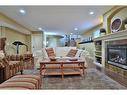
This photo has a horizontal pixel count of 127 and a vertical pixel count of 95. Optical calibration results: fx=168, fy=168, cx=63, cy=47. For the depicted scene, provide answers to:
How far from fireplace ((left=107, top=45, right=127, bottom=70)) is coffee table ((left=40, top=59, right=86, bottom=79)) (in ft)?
3.89

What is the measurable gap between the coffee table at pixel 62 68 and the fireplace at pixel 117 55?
118cm

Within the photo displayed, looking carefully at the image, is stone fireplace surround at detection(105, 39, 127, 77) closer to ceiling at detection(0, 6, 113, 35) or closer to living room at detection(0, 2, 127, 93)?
living room at detection(0, 2, 127, 93)

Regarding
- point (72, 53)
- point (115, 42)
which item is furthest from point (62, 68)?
point (72, 53)

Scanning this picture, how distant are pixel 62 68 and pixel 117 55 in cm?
201

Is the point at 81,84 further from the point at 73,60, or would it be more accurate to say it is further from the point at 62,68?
the point at 73,60

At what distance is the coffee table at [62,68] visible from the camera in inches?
192

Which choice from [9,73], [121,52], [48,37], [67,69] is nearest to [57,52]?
[67,69]

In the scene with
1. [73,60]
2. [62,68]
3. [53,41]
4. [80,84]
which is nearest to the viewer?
[80,84]

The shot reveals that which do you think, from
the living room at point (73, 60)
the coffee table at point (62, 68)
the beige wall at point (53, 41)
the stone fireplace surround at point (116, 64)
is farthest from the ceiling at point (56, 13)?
the beige wall at point (53, 41)

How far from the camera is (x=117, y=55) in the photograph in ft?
18.4

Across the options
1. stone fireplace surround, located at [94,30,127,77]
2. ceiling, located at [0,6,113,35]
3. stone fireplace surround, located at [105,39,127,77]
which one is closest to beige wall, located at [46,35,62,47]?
ceiling, located at [0,6,113,35]

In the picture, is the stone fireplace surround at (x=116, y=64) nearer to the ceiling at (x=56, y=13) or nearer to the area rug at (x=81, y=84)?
the area rug at (x=81, y=84)

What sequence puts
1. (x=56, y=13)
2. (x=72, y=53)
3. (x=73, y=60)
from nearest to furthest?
(x=73, y=60)
(x=56, y=13)
(x=72, y=53)
